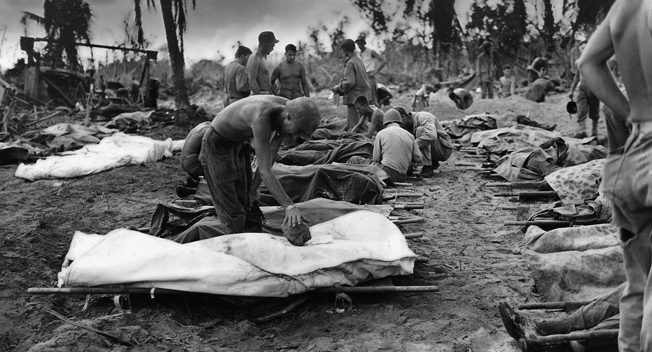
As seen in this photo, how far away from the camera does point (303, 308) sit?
3328mm

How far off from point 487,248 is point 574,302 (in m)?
1.49

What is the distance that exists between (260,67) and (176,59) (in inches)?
213

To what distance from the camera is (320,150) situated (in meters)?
7.27

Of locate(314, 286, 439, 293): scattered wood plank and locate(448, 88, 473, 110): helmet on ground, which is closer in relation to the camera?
locate(314, 286, 439, 293): scattered wood plank

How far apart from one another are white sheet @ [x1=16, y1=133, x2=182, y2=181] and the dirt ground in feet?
7.43

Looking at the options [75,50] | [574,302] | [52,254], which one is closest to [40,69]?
[75,50]

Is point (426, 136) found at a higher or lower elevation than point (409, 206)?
higher

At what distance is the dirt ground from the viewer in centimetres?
294

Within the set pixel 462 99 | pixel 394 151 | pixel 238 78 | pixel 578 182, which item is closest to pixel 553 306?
pixel 578 182

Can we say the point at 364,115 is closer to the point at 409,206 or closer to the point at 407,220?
the point at 409,206

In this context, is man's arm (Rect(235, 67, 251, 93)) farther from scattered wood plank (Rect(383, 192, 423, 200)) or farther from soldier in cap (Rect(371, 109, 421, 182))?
scattered wood plank (Rect(383, 192, 423, 200))

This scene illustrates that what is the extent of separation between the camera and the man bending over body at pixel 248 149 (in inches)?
135

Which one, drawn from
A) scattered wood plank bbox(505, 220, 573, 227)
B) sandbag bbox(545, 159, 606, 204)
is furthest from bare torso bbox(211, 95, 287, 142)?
sandbag bbox(545, 159, 606, 204)

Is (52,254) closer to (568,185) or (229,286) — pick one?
(229,286)
